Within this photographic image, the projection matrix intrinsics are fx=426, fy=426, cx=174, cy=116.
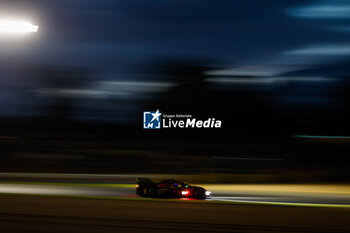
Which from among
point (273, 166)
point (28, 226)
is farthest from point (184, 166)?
point (28, 226)

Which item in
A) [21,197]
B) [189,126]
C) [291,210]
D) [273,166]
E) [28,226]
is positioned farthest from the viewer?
[189,126]

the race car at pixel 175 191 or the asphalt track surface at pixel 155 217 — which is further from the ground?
the race car at pixel 175 191

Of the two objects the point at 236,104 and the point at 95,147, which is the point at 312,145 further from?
the point at 95,147

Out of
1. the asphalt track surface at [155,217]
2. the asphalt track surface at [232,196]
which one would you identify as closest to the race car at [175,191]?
the asphalt track surface at [232,196]

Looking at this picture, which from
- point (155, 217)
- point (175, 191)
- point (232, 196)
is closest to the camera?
point (155, 217)

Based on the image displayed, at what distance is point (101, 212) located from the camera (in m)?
9.52

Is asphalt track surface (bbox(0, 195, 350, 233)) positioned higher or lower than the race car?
lower

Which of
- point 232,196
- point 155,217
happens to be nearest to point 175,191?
point 232,196

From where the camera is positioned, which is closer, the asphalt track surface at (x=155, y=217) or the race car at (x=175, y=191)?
the asphalt track surface at (x=155, y=217)

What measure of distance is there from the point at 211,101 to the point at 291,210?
2486 centimetres

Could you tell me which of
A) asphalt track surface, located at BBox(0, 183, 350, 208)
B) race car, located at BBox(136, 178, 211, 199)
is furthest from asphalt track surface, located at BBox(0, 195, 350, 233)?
asphalt track surface, located at BBox(0, 183, 350, 208)

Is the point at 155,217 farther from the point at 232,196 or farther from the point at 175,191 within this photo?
the point at 232,196

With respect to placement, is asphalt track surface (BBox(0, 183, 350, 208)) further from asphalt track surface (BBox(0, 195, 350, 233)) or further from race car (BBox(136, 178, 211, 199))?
asphalt track surface (BBox(0, 195, 350, 233))

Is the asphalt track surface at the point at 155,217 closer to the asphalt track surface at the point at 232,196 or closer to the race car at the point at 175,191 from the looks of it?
the race car at the point at 175,191
